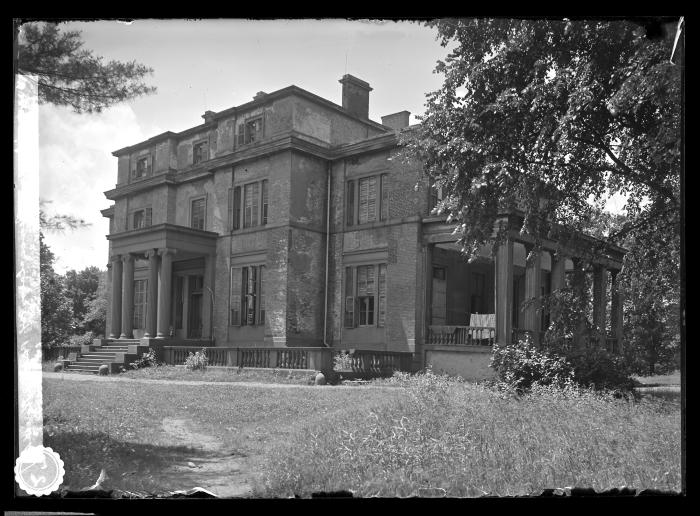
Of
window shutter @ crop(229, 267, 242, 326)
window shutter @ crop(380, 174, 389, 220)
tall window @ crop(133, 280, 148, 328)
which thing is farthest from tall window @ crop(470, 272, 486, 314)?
tall window @ crop(133, 280, 148, 328)

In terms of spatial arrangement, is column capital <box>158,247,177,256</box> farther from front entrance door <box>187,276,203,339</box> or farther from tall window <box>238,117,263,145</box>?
tall window <box>238,117,263,145</box>

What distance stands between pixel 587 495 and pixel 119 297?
84.3 ft

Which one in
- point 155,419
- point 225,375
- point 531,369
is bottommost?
point 225,375

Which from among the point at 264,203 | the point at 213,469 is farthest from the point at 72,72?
the point at 264,203

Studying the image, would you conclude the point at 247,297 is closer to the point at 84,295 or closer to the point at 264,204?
the point at 264,204

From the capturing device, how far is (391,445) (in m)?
7.75

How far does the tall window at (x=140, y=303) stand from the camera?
27.0 metres

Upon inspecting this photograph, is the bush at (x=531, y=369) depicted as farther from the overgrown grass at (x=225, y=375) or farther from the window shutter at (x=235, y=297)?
the window shutter at (x=235, y=297)

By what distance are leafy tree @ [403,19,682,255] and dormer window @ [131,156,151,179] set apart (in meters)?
19.9

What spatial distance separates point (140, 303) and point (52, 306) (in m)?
14.1

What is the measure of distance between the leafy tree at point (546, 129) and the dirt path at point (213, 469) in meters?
7.14

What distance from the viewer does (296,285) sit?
24.5 metres

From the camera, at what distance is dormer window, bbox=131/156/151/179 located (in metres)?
31.1

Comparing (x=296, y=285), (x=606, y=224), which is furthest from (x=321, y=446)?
(x=296, y=285)
